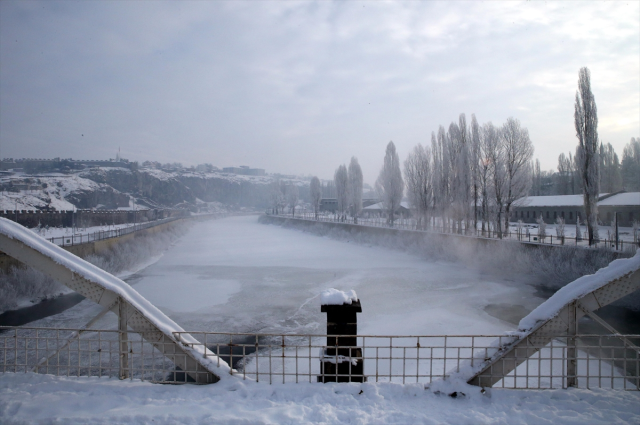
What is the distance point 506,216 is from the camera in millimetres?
22266

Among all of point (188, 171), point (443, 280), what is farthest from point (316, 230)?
point (188, 171)

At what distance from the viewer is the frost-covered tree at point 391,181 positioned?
120 ft

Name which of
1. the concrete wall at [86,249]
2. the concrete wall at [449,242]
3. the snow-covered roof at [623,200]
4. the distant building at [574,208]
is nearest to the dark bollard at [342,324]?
the concrete wall at [449,242]

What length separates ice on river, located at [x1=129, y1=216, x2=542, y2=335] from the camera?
1053 cm

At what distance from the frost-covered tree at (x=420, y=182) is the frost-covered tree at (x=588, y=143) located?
12704 mm

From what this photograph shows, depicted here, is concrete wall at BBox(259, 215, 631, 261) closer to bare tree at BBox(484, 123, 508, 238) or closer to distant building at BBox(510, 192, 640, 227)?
bare tree at BBox(484, 123, 508, 238)

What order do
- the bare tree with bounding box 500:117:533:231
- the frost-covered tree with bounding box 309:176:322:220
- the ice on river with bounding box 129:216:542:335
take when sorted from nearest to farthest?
the ice on river with bounding box 129:216:542:335 < the bare tree with bounding box 500:117:533:231 < the frost-covered tree with bounding box 309:176:322:220

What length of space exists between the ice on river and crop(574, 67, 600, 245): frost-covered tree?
525 cm

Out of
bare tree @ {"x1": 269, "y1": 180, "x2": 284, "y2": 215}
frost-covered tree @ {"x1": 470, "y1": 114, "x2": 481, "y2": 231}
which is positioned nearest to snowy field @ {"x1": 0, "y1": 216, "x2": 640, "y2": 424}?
frost-covered tree @ {"x1": 470, "y1": 114, "x2": 481, "y2": 231}

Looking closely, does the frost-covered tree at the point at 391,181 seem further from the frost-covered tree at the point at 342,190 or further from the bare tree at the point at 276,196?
the bare tree at the point at 276,196

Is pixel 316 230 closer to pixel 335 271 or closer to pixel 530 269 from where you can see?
pixel 335 271

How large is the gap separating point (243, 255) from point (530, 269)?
17465mm

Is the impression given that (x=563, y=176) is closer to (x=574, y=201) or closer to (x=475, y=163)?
(x=574, y=201)

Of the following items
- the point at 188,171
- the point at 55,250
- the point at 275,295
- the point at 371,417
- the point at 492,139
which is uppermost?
the point at 188,171
